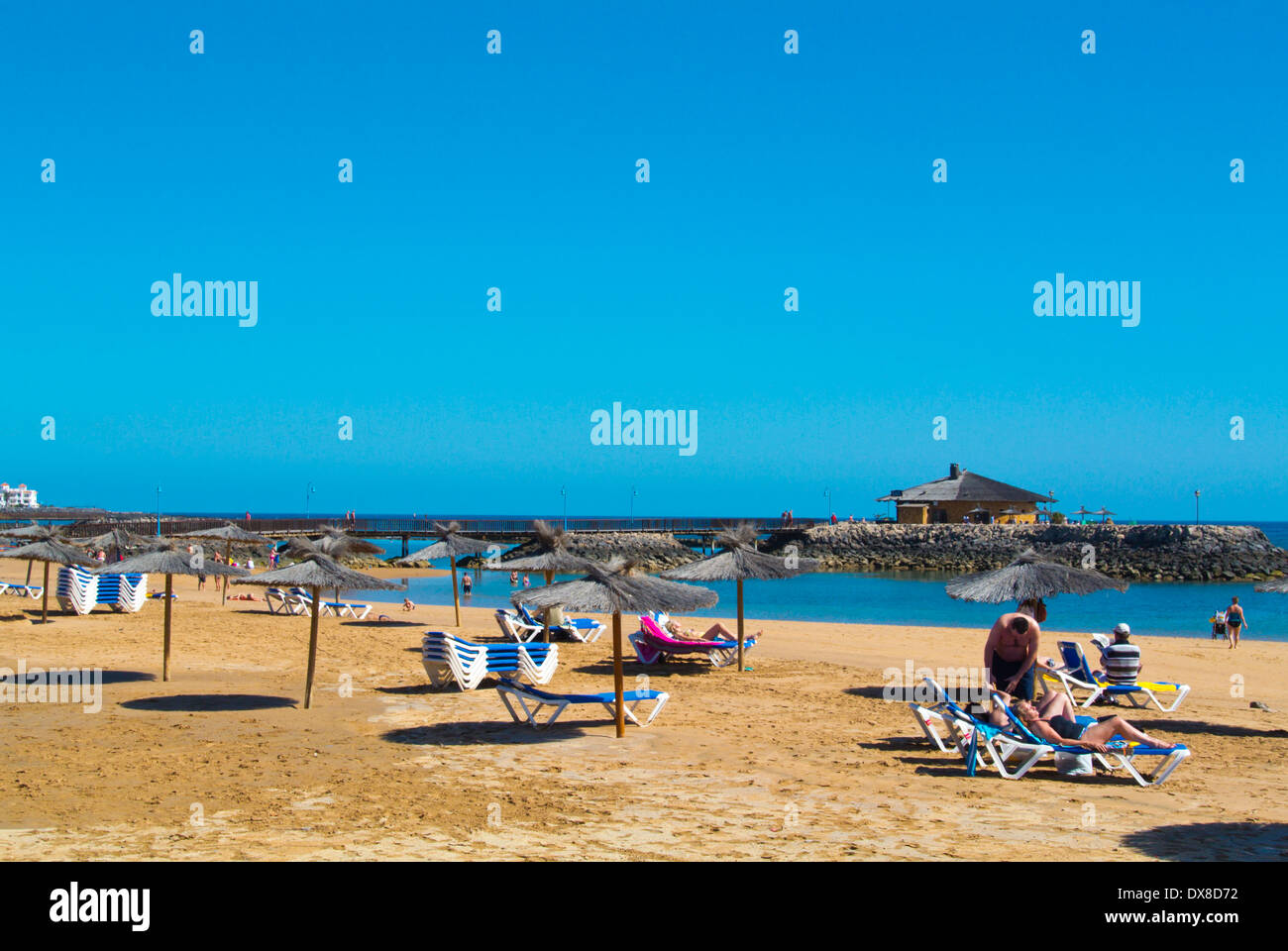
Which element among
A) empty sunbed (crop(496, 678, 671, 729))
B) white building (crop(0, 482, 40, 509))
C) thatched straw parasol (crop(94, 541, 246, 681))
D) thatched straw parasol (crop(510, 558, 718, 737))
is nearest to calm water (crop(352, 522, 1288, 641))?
thatched straw parasol (crop(94, 541, 246, 681))

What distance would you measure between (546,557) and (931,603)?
24938 mm

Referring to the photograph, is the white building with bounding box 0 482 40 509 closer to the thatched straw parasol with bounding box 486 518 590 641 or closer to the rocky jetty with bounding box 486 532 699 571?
the rocky jetty with bounding box 486 532 699 571

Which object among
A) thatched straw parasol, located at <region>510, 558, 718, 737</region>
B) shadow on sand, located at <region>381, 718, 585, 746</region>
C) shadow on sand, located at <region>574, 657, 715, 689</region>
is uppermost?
thatched straw parasol, located at <region>510, 558, 718, 737</region>

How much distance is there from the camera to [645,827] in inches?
248

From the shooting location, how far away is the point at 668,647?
1449 cm

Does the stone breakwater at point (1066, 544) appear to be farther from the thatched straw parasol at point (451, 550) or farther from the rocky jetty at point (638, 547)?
the thatched straw parasol at point (451, 550)

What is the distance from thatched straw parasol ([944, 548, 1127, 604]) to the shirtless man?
200 cm

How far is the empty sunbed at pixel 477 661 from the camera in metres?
11.9

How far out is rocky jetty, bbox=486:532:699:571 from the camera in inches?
2239

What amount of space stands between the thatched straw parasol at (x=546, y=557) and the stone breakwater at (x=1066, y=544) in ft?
128

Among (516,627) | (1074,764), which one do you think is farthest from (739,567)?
(1074,764)

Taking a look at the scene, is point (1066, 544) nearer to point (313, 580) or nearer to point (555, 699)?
point (555, 699)
